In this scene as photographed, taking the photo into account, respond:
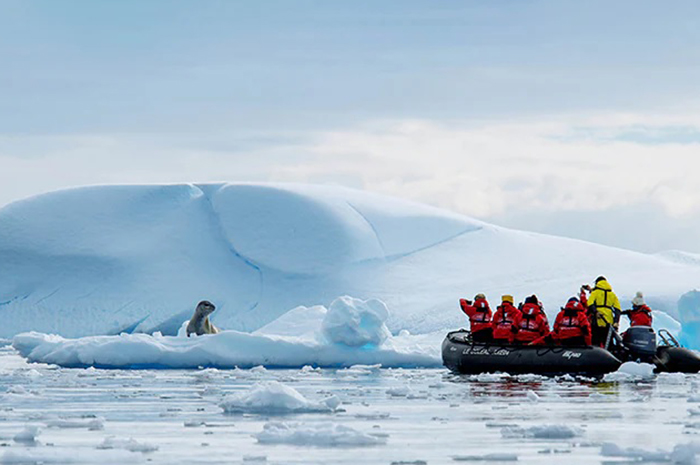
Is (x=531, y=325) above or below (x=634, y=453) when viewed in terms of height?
above

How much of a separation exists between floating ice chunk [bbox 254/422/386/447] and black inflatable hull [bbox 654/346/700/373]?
11070 millimetres

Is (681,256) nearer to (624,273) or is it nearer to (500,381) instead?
(624,273)

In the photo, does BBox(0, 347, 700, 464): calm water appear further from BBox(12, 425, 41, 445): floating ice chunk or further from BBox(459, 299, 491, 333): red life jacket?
BBox(459, 299, 491, 333): red life jacket

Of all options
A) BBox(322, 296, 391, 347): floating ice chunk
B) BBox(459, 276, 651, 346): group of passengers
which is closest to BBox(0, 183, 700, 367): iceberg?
BBox(322, 296, 391, 347): floating ice chunk

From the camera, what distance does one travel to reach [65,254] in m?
36.1

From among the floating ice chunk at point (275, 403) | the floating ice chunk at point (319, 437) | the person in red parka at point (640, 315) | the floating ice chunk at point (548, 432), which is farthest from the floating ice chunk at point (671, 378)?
the floating ice chunk at point (319, 437)

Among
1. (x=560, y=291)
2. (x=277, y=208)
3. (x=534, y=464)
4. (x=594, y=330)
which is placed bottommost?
(x=534, y=464)

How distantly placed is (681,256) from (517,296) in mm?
8741

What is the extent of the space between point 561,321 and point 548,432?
930 centimetres

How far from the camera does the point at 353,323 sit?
22438mm

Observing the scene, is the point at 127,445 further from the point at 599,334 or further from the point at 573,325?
the point at 599,334

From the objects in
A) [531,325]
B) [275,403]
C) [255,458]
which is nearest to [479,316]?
[531,325]

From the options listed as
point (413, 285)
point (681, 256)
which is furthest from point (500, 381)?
point (681, 256)

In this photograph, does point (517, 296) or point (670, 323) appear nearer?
point (670, 323)
